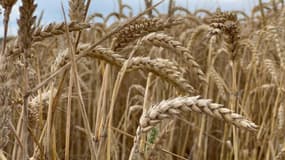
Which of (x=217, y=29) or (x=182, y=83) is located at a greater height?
(x=217, y=29)

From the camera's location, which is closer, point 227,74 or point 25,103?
point 25,103

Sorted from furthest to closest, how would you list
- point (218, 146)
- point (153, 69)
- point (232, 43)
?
point (218, 146) < point (232, 43) < point (153, 69)

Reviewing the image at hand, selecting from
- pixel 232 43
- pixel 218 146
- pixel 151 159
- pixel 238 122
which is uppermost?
pixel 232 43

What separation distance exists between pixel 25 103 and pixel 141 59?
30 centimetres

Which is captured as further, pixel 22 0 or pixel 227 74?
pixel 227 74

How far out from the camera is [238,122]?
0.48 m

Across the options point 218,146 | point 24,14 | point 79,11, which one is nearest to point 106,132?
point 79,11

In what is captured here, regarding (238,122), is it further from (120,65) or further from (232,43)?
(232,43)

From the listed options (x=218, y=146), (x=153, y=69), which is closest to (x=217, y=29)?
(x=153, y=69)

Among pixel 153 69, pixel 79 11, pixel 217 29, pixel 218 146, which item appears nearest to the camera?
pixel 79 11

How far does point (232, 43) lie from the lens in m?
1.06

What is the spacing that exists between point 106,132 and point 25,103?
285 millimetres

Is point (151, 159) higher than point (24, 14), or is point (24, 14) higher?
point (24, 14)

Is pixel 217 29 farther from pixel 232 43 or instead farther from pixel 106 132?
pixel 106 132
